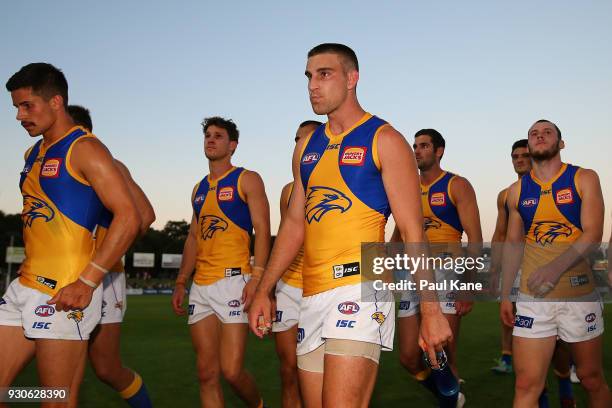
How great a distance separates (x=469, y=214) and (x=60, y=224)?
16.7ft

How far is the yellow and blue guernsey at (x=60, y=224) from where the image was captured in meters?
4.27

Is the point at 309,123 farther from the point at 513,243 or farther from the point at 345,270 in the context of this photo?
the point at 345,270

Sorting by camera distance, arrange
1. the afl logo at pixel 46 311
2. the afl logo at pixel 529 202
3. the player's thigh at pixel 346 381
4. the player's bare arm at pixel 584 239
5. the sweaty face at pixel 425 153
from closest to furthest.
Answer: the player's thigh at pixel 346 381 → the afl logo at pixel 46 311 → the player's bare arm at pixel 584 239 → the afl logo at pixel 529 202 → the sweaty face at pixel 425 153

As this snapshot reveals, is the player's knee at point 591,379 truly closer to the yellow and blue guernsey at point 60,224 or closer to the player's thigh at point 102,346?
the player's thigh at point 102,346

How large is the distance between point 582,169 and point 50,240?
4.84m

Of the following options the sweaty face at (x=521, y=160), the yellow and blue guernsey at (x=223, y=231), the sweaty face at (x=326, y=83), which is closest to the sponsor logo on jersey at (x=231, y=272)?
the yellow and blue guernsey at (x=223, y=231)

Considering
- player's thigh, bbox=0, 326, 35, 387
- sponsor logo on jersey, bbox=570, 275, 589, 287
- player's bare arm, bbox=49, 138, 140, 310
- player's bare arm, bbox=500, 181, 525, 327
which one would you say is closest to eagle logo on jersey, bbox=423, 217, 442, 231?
player's bare arm, bbox=500, 181, 525, 327

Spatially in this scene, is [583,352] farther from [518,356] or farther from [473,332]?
[473,332]

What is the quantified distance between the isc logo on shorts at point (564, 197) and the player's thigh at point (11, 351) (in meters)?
4.79

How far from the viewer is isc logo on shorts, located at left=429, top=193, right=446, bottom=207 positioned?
313 inches

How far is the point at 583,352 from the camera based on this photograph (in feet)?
18.6

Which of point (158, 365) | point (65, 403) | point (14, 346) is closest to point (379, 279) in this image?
point (65, 403)

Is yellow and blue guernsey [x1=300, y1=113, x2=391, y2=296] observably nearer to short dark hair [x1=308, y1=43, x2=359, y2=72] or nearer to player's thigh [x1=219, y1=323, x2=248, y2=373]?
short dark hair [x1=308, y1=43, x2=359, y2=72]

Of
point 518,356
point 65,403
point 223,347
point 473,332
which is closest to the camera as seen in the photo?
point 65,403
